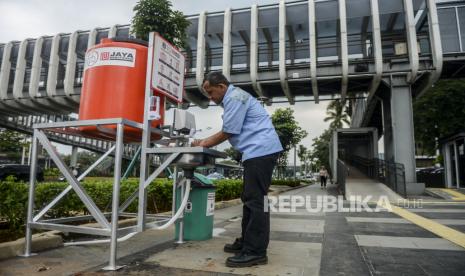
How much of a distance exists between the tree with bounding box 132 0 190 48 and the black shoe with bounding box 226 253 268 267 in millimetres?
5911

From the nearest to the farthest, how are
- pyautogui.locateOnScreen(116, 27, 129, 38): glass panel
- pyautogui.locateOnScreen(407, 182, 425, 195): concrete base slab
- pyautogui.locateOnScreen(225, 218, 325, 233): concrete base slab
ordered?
pyautogui.locateOnScreen(225, 218, 325, 233): concrete base slab → pyautogui.locateOnScreen(407, 182, 425, 195): concrete base slab → pyautogui.locateOnScreen(116, 27, 129, 38): glass panel

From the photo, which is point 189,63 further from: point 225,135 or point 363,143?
point 225,135

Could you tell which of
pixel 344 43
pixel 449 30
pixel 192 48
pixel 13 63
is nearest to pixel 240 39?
pixel 192 48

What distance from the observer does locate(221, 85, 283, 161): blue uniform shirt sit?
3170 mm

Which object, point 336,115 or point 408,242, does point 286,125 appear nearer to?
point 408,242

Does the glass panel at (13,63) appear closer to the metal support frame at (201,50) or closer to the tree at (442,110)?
the metal support frame at (201,50)

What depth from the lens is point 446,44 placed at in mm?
16422

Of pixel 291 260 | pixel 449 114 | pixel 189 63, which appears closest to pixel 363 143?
pixel 449 114

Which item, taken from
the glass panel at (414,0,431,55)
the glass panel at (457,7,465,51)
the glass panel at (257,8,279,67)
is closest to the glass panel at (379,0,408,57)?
the glass panel at (414,0,431,55)

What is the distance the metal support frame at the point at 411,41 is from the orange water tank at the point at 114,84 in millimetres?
15318

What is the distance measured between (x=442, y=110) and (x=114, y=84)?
24.7 metres

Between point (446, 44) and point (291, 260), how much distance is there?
56.9ft

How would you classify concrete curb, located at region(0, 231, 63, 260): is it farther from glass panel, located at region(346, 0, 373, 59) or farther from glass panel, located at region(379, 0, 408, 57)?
glass panel, located at region(346, 0, 373, 59)

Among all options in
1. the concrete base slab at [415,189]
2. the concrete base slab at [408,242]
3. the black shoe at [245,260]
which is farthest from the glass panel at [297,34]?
the black shoe at [245,260]
